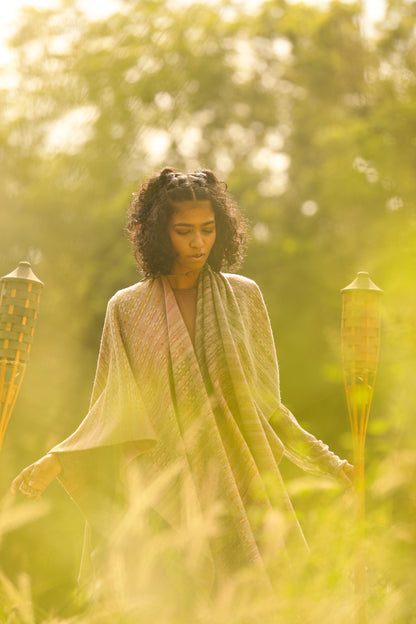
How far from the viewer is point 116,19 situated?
14.6 metres

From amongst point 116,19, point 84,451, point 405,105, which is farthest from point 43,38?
point 84,451

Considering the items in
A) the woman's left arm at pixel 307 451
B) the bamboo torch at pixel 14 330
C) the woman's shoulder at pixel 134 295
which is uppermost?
the woman's shoulder at pixel 134 295

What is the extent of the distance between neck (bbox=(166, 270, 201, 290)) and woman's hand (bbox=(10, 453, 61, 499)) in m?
0.77

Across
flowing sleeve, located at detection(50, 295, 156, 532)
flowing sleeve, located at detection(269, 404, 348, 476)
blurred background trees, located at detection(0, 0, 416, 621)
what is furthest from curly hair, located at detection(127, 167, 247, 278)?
blurred background trees, located at detection(0, 0, 416, 621)

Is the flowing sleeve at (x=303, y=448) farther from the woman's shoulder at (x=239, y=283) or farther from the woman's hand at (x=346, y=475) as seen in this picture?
the woman's shoulder at (x=239, y=283)

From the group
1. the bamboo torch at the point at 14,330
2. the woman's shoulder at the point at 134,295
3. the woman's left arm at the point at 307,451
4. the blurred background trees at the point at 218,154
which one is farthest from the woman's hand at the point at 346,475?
the blurred background trees at the point at 218,154

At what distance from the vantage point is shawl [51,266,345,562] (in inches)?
105

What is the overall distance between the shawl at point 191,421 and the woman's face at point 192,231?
15 centimetres

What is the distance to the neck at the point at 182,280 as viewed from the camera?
300cm

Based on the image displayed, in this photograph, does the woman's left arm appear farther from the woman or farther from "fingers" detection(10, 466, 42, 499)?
"fingers" detection(10, 466, 42, 499)

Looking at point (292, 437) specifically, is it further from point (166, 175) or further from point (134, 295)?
point (166, 175)

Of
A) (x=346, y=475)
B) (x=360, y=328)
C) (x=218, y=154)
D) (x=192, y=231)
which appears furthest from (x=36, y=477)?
(x=218, y=154)

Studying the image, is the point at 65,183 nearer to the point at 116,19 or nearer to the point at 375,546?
the point at 116,19

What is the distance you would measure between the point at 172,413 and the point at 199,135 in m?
12.4
